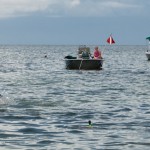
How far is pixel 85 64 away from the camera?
170 ft

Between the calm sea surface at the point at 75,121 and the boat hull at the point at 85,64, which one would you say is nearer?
the calm sea surface at the point at 75,121

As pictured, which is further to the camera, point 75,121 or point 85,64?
point 85,64

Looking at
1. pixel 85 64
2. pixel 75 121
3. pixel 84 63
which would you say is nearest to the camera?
pixel 75 121

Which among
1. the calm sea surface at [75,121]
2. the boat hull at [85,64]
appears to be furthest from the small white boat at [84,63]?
the calm sea surface at [75,121]

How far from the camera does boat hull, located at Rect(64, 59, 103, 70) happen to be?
51.0 metres

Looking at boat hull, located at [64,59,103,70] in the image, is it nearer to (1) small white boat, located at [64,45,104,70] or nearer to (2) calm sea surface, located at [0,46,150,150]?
(1) small white boat, located at [64,45,104,70]

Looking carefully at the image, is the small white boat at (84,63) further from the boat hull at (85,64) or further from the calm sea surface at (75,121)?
the calm sea surface at (75,121)

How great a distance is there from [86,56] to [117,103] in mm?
25900

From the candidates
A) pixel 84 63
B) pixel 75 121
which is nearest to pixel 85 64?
pixel 84 63

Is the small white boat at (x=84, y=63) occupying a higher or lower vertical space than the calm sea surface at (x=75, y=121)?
higher

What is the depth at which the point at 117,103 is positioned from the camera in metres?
25.8

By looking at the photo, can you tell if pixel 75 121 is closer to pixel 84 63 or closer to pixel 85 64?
pixel 84 63

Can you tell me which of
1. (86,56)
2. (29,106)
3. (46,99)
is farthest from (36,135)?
(86,56)

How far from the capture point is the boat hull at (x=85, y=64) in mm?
51031
